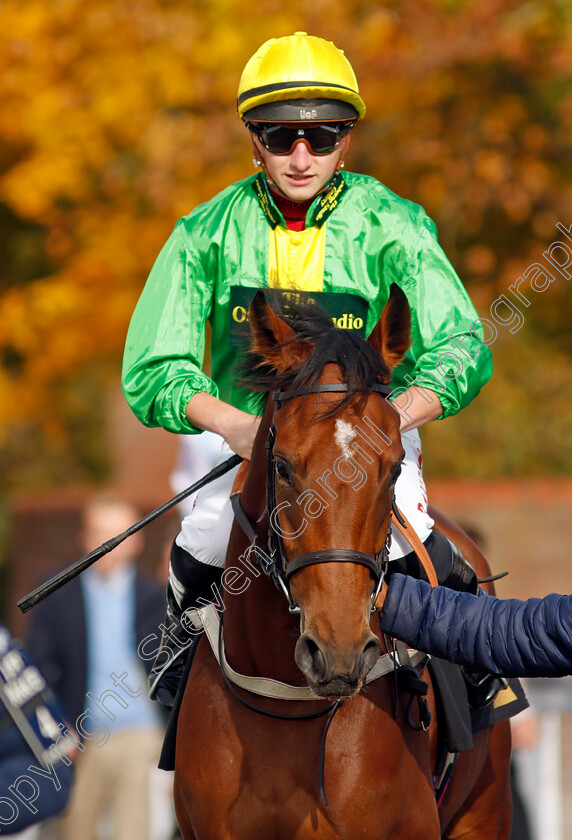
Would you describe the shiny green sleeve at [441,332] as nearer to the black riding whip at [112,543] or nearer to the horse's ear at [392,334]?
the horse's ear at [392,334]

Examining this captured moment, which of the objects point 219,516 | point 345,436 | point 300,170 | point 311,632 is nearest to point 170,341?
point 219,516

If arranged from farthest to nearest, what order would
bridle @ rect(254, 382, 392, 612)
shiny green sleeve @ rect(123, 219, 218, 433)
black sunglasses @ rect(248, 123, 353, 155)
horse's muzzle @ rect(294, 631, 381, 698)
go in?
black sunglasses @ rect(248, 123, 353, 155) < shiny green sleeve @ rect(123, 219, 218, 433) < bridle @ rect(254, 382, 392, 612) < horse's muzzle @ rect(294, 631, 381, 698)

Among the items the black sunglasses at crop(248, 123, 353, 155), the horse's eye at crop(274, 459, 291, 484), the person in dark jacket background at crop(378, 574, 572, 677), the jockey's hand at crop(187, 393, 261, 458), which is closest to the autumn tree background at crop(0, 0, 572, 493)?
the black sunglasses at crop(248, 123, 353, 155)

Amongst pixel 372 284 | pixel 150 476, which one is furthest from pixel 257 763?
pixel 150 476

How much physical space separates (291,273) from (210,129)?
7.23 m

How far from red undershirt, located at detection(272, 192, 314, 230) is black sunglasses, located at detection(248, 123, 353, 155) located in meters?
0.17

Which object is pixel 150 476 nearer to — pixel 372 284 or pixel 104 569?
pixel 104 569

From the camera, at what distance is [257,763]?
3.41m

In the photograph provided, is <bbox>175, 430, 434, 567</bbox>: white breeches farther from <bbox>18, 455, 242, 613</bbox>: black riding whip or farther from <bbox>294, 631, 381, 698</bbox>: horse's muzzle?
<bbox>294, 631, 381, 698</bbox>: horse's muzzle

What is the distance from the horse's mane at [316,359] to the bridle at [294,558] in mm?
27

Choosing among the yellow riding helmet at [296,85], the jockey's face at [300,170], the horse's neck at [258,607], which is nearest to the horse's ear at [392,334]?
the horse's neck at [258,607]

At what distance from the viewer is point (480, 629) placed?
10.9ft

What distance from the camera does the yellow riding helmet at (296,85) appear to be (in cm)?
397

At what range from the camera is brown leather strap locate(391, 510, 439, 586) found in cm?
367
